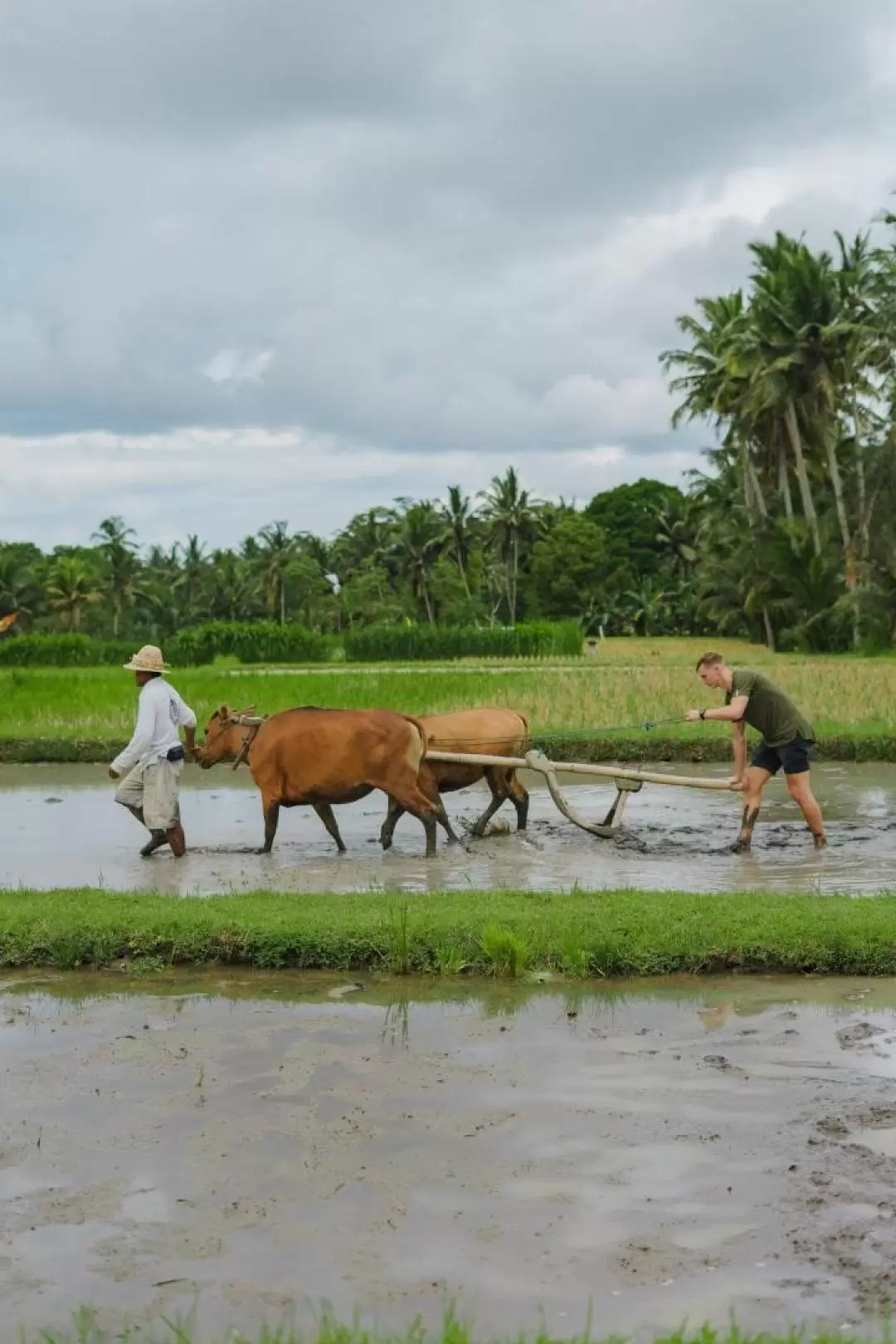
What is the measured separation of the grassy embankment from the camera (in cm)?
1588

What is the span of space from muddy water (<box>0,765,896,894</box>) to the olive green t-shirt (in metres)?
0.77

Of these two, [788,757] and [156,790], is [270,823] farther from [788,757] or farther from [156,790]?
[788,757]

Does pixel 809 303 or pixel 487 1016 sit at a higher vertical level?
pixel 809 303

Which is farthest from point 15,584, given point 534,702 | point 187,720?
point 187,720

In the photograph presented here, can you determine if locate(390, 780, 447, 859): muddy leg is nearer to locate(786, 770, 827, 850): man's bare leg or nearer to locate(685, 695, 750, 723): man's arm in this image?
locate(685, 695, 750, 723): man's arm

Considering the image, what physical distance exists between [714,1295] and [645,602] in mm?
61216

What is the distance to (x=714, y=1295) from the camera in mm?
3408

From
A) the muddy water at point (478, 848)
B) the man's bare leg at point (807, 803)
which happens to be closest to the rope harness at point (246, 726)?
the muddy water at point (478, 848)

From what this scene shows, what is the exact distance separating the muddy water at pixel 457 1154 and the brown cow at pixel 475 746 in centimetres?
436

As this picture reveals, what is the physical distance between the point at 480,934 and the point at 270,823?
3.89 m

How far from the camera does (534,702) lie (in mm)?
20172

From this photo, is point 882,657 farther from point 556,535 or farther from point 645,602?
point 556,535

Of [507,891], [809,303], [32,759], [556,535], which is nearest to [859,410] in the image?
[809,303]

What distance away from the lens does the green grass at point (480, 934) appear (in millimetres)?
6434
